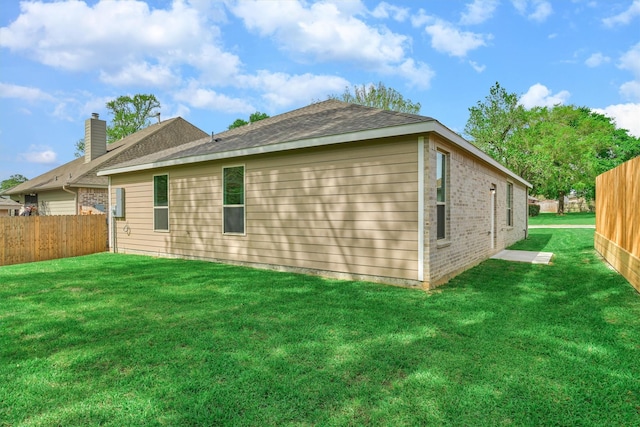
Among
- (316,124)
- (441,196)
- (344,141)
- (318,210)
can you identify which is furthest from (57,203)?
(441,196)

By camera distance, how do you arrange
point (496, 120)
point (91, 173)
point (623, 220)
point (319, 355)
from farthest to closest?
point (496, 120) < point (91, 173) < point (623, 220) < point (319, 355)

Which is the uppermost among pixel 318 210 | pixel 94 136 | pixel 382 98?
pixel 382 98

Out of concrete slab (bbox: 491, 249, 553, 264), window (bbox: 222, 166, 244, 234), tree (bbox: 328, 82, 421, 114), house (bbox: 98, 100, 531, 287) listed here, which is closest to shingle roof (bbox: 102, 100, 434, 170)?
house (bbox: 98, 100, 531, 287)

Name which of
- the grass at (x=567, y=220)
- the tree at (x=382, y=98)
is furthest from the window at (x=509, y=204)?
the tree at (x=382, y=98)

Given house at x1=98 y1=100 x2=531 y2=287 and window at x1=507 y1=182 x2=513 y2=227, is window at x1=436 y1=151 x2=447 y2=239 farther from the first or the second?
window at x1=507 y1=182 x2=513 y2=227

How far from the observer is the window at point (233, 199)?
802cm

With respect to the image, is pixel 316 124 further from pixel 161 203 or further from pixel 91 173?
pixel 91 173

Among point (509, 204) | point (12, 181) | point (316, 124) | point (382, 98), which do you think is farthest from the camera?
point (12, 181)

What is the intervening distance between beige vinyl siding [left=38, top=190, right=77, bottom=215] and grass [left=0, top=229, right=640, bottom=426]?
446 inches

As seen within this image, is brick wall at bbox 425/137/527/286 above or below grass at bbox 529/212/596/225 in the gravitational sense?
above

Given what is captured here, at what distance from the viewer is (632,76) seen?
29.4 m

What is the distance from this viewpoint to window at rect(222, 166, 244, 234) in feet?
26.3

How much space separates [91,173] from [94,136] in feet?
11.2

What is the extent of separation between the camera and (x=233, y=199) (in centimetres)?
816
